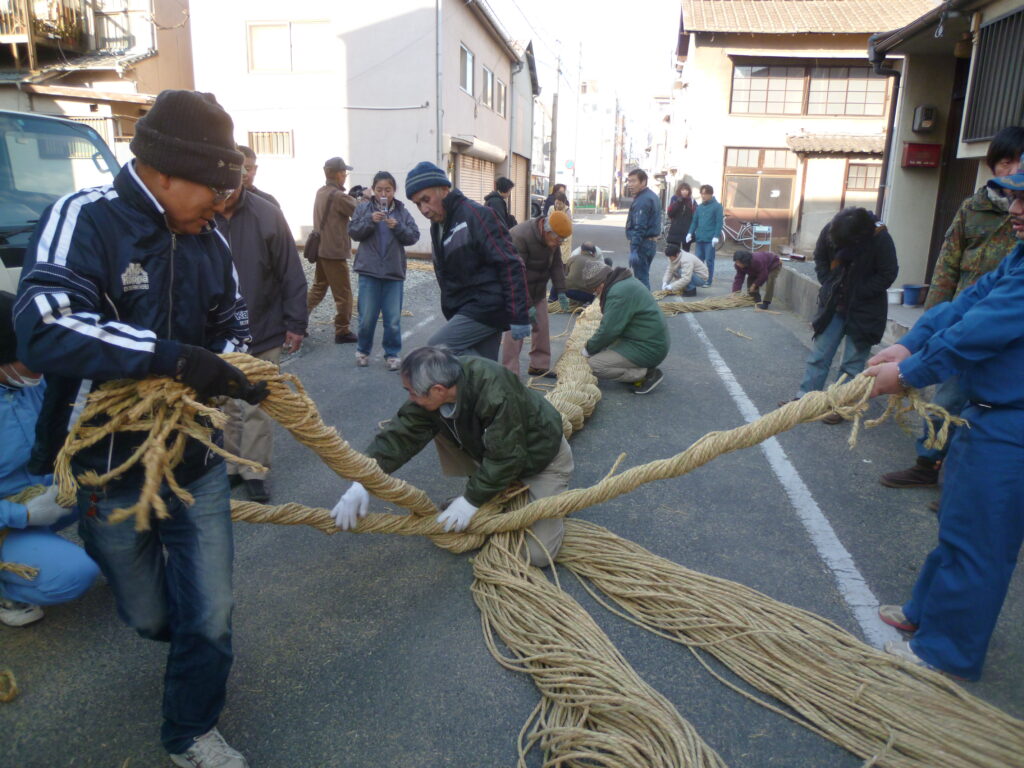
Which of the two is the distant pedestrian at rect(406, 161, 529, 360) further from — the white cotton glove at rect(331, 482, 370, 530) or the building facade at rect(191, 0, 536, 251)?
the building facade at rect(191, 0, 536, 251)

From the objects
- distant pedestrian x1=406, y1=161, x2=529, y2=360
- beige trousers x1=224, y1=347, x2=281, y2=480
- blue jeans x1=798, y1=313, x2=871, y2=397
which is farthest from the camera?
blue jeans x1=798, y1=313, x2=871, y2=397

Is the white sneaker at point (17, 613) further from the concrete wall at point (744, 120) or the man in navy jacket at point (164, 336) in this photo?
the concrete wall at point (744, 120)

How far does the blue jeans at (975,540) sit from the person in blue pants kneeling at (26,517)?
311 cm

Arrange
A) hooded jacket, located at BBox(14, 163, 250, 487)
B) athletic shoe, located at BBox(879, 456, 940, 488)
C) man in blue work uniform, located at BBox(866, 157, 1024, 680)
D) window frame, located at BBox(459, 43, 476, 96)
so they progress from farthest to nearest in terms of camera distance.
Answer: window frame, located at BBox(459, 43, 476, 96) → athletic shoe, located at BBox(879, 456, 940, 488) → man in blue work uniform, located at BBox(866, 157, 1024, 680) → hooded jacket, located at BBox(14, 163, 250, 487)

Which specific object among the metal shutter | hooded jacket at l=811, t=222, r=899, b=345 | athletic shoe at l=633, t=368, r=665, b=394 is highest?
the metal shutter

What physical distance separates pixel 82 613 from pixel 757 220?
70.0 ft

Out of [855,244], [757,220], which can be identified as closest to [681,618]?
[855,244]

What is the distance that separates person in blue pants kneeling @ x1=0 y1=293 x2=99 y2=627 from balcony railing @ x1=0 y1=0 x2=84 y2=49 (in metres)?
17.7

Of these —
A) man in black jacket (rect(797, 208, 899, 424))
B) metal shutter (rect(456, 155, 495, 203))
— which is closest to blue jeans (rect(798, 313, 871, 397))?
man in black jacket (rect(797, 208, 899, 424))

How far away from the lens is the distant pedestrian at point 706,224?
13047 mm

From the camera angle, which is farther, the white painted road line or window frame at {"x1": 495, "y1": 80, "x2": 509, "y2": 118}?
window frame at {"x1": 495, "y1": 80, "x2": 509, "y2": 118}

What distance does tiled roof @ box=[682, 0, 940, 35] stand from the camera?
1988 centimetres

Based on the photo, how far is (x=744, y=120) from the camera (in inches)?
822

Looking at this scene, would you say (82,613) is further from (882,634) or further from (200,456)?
(882,634)
